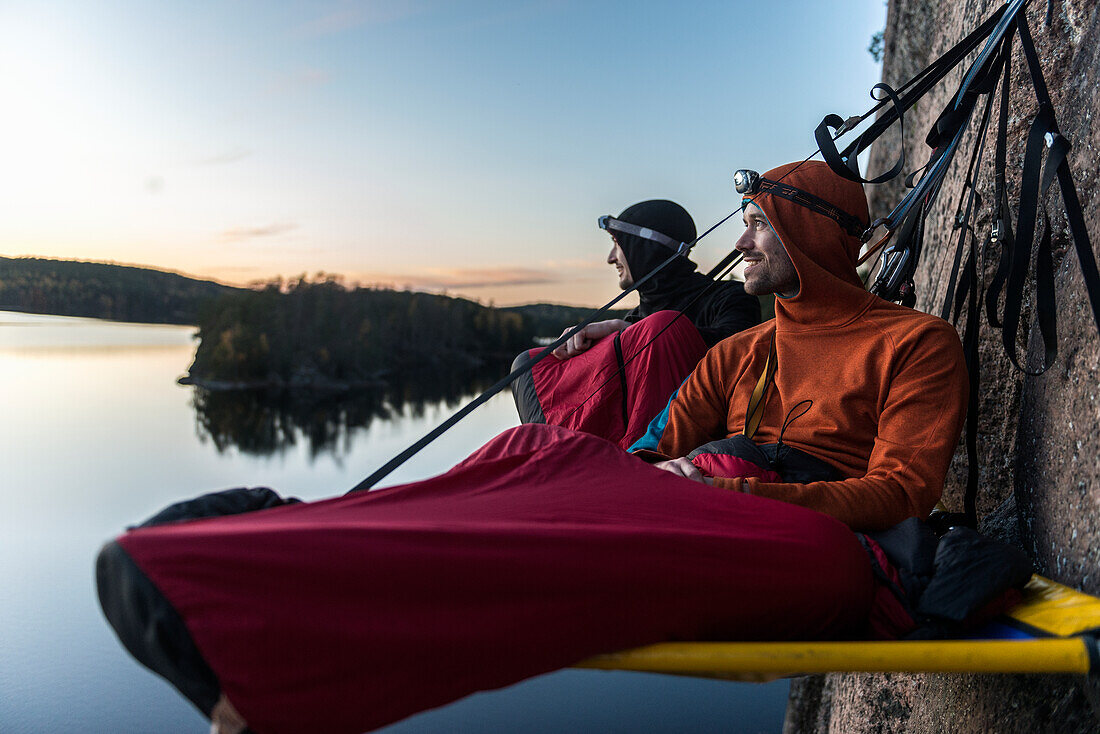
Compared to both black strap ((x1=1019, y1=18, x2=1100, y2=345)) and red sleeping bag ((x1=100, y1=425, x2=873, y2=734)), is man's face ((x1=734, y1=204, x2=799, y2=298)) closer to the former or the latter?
black strap ((x1=1019, y1=18, x2=1100, y2=345))

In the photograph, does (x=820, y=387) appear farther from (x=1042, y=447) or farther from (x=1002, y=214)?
(x=1002, y=214)

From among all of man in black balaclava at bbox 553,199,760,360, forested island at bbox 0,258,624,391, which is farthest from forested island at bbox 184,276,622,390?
man in black balaclava at bbox 553,199,760,360

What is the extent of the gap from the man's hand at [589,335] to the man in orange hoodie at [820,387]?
2.01 feet

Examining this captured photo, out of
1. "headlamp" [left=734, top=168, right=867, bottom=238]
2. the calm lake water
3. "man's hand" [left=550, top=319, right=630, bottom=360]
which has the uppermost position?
"headlamp" [left=734, top=168, right=867, bottom=238]

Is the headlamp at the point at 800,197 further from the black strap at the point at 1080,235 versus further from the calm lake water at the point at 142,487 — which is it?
the calm lake water at the point at 142,487

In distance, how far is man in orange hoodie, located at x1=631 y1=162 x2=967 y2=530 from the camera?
1729 mm

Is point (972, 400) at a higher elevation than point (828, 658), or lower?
higher

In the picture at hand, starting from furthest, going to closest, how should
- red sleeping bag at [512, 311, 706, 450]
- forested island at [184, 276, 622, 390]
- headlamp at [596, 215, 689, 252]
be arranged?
forested island at [184, 276, 622, 390] → headlamp at [596, 215, 689, 252] → red sleeping bag at [512, 311, 706, 450]

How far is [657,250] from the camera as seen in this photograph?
11.5 ft

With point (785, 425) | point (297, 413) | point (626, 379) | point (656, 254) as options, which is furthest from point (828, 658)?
point (297, 413)

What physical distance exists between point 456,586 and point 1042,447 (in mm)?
1421

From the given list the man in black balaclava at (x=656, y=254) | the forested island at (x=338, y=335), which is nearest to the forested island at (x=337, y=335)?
the forested island at (x=338, y=335)

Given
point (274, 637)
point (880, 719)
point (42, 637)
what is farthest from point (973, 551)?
point (42, 637)

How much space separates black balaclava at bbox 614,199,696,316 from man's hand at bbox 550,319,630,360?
575 mm
